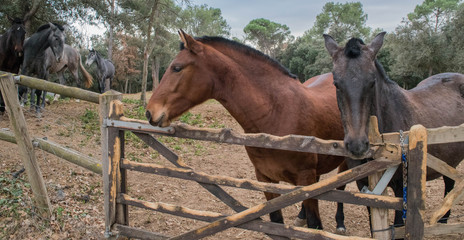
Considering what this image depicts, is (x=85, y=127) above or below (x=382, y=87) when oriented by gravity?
below

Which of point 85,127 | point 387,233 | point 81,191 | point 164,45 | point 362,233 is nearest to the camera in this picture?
point 387,233

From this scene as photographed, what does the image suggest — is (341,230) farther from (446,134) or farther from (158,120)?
(158,120)

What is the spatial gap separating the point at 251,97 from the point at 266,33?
5041 cm

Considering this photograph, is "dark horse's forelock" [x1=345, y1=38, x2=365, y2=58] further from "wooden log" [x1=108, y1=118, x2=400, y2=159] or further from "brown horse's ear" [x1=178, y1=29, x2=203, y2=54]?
"brown horse's ear" [x1=178, y1=29, x2=203, y2=54]

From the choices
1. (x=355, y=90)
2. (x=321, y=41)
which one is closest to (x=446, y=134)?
(x=355, y=90)

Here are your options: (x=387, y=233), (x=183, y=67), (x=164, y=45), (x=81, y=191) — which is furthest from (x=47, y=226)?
(x=164, y=45)

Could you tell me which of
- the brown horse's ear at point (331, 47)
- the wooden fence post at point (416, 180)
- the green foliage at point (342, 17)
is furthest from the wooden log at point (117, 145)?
the green foliage at point (342, 17)

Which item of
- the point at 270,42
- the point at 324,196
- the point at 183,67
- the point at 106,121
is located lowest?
the point at 324,196

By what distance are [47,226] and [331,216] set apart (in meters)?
3.85

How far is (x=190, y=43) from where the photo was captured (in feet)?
9.26

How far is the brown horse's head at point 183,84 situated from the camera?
8.88 feet

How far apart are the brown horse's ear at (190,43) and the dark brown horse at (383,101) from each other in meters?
1.16

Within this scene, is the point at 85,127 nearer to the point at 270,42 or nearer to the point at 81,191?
the point at 81,191

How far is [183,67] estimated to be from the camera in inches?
111
